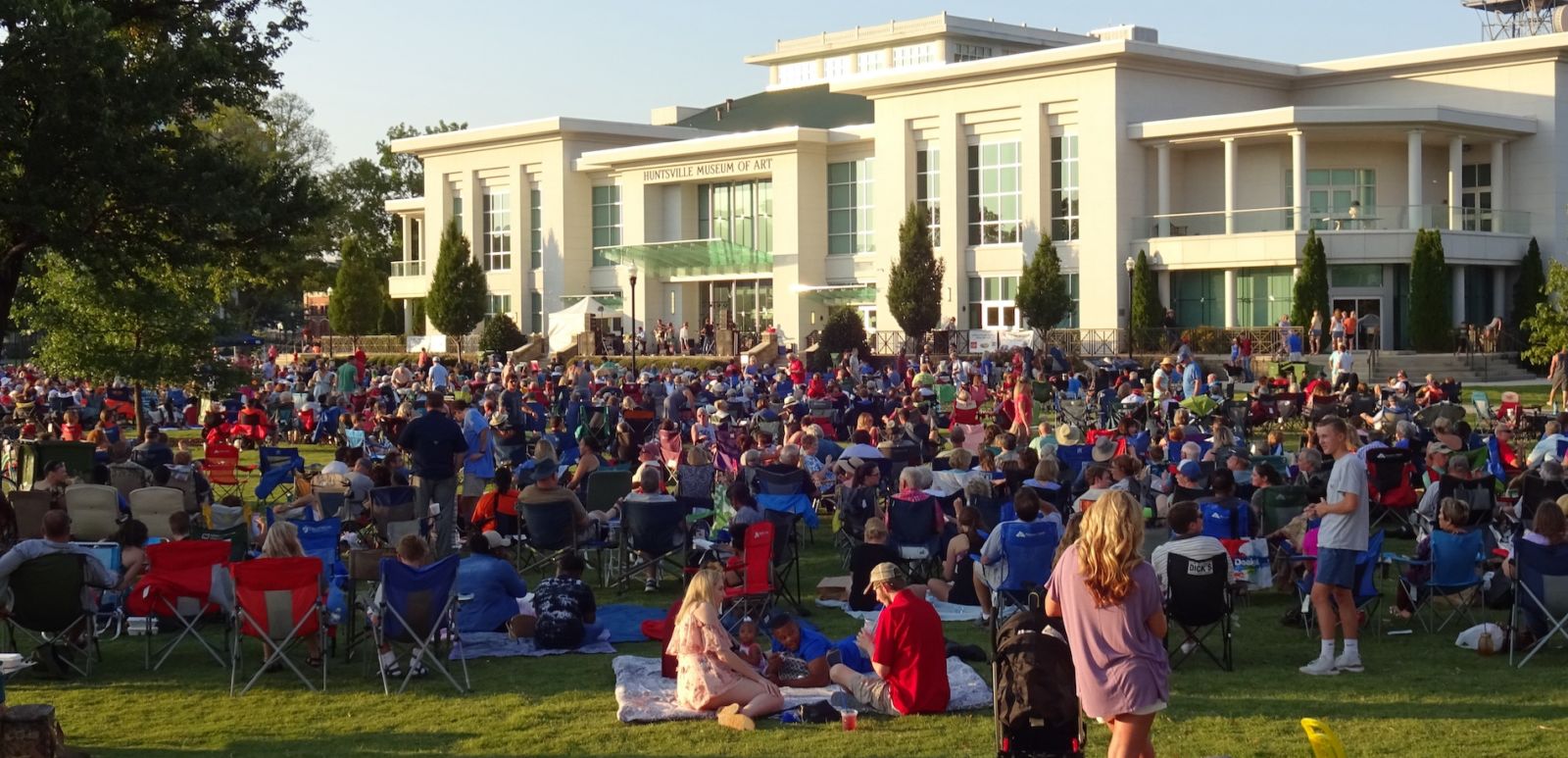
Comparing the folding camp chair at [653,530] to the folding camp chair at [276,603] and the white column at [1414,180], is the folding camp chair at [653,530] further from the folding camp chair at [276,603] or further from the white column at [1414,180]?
the white column at [1414,180]

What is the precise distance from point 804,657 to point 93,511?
22.3ft

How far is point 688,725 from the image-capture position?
365 inches

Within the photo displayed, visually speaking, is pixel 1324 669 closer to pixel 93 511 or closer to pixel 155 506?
pixel 155 506

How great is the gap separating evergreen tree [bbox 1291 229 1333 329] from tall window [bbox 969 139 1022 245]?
10106mm

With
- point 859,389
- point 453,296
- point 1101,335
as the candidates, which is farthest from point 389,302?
point 859,389

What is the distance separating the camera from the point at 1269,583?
478 inches

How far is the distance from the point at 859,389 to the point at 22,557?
1910cm

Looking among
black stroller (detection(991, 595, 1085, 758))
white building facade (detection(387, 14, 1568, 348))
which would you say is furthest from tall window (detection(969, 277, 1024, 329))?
black stroller (detection(991, 595, 1085, 758))

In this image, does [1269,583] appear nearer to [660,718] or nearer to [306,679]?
[660,718]

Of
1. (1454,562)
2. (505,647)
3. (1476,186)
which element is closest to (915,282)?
(1476,186)

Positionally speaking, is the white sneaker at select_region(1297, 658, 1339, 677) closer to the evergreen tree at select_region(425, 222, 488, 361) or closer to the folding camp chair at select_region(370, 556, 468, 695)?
the folding camp chair at select_region(370, 556, 468, 695)

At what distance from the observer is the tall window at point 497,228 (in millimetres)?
67875

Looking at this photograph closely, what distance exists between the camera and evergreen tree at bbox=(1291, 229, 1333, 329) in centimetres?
4356

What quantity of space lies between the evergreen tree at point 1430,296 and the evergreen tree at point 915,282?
1347cm
